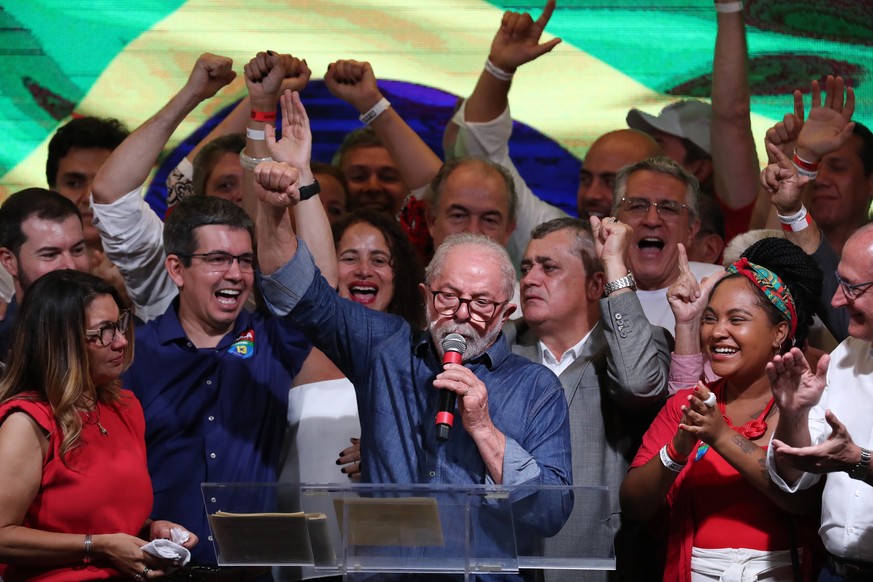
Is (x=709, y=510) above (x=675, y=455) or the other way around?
the other way around

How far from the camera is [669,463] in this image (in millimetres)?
3203

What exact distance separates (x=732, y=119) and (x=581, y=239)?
3.69ft

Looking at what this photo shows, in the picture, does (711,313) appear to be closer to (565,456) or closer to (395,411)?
(565,456)

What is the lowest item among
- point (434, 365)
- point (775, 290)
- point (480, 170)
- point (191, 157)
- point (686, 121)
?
point (434, 365)

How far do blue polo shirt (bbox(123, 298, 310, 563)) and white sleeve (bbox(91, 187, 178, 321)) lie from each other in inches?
14.9

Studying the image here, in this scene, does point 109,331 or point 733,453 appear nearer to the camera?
point 733,453

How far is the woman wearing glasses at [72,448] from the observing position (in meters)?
3.09

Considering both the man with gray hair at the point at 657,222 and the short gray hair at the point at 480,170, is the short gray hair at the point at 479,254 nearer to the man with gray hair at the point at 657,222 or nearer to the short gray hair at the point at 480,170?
the man with gray hair at the point at 657,222

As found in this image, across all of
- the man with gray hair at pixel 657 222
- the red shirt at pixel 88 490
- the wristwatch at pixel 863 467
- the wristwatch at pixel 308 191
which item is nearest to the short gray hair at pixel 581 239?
the man with gray hair at pixel 657 222

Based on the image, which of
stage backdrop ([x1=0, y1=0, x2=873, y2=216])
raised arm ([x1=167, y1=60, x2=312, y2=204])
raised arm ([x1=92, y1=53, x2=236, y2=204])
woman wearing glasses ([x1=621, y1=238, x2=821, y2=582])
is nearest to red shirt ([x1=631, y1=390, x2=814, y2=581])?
woman wearing glasses ([x1=621, y1=238, x2=821, y2=582])

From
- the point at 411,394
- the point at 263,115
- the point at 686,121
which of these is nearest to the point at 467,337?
the point at 411,394

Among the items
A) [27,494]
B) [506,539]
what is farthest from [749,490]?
[27,494]

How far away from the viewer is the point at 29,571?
3170 mm

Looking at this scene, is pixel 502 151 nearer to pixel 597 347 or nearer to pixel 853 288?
pixel 597 347
